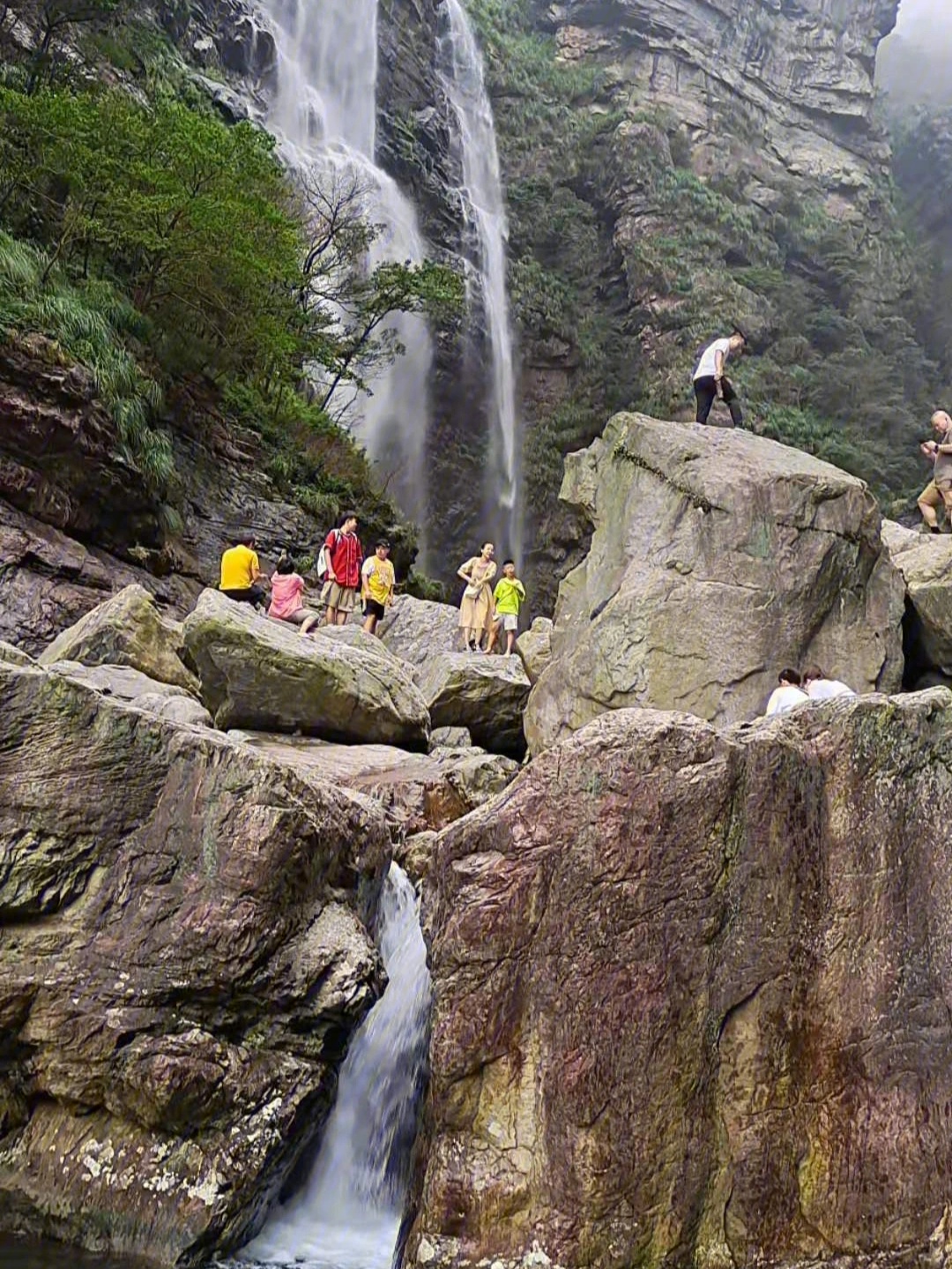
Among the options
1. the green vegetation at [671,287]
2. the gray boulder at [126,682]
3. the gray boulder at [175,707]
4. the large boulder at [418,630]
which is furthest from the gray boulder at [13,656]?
the green vegetation at [671,287]

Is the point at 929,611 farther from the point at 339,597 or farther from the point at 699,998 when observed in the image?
the point at 339,597

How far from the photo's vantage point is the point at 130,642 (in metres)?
11.0

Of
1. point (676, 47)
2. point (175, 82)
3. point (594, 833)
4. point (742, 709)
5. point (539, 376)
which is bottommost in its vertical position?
point (594, 833)

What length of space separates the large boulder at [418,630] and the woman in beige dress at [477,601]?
1.82ft

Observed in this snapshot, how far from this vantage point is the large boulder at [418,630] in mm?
15293

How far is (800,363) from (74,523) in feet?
100

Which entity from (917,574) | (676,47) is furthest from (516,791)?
(676,47)

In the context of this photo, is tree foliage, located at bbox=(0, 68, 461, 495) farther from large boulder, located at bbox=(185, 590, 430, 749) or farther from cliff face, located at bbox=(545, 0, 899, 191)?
cliff face, located at bbox=(545, 0, 899, 191)

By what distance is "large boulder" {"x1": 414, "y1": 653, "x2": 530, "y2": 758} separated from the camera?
12.3 meters

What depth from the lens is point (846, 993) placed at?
17.3ft

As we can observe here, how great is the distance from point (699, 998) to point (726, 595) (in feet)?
17.8

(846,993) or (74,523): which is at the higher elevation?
(74,523)

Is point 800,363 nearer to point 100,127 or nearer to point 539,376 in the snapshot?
point 539,376

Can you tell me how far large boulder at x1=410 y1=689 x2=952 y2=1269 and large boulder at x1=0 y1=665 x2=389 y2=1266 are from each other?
910mm
